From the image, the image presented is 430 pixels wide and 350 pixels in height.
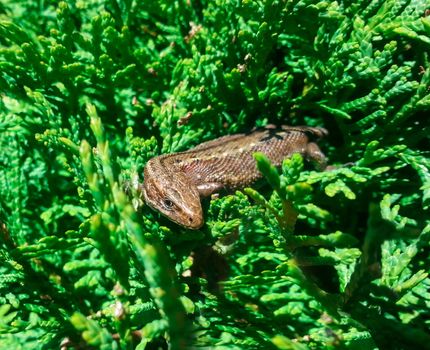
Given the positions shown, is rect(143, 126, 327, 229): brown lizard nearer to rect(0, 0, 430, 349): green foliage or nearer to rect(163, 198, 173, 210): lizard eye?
rect(163, 198, 173, 210): lizard eye

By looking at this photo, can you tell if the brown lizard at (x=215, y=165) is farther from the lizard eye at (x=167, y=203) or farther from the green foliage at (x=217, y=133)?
the green foliage at (x=217, y=133)

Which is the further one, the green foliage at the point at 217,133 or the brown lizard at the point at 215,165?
the brown lizard at the point at 215,165

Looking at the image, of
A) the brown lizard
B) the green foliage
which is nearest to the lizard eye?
the brown lizard

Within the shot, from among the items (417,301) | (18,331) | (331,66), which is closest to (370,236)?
(417,301)

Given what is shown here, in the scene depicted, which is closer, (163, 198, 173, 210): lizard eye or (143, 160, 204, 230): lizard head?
(143, 160, 204, 230): lizard head

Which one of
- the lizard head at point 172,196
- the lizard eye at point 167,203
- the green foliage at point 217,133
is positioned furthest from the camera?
the lizard eye at point 167,203

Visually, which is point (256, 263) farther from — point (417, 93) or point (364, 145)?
point (417, 93)

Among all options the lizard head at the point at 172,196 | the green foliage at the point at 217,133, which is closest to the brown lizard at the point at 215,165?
the lizard head at the point at 172,196
